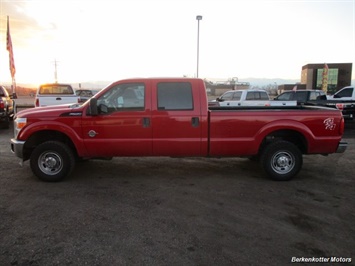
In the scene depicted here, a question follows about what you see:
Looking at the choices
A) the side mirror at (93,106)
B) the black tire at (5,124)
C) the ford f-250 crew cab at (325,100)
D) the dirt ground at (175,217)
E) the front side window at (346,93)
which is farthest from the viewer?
the front side window at (346,93)

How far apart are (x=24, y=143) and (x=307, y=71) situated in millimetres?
60084

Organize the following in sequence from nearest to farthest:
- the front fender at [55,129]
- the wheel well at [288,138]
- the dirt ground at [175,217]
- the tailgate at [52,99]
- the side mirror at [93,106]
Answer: the dirt ground at [175,217]
the side mirror at [93,106]
the front fender at [55,129]
the wheel well at [288,138]
the tailgate at [52,99]

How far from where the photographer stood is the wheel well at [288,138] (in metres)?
6.18

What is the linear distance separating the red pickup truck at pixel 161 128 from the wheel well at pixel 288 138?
0.50 feet

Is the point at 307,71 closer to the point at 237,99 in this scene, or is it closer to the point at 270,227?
the point at 237,99

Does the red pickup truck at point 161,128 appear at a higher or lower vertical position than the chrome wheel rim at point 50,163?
higher

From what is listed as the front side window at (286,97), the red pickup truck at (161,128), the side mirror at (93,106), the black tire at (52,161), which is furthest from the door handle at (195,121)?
the front side window at (286,97)

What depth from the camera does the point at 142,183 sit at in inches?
231

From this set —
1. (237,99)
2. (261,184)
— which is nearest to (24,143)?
(261,184)

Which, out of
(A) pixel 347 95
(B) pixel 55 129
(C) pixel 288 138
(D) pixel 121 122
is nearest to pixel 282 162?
(C) pixel 288 138

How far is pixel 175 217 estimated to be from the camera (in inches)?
170

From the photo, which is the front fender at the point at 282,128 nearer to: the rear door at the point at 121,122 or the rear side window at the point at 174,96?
the rear side window at the point at 174,96

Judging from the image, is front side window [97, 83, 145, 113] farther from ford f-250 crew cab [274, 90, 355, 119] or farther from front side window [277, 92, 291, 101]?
front side window [277, 92, 291, 101]

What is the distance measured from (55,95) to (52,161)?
8352 mm
